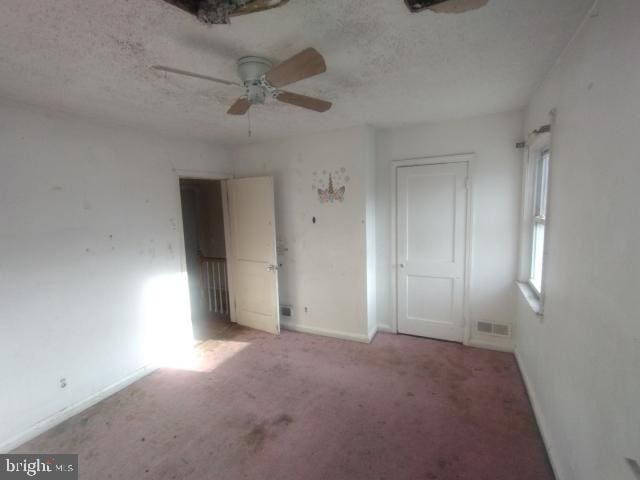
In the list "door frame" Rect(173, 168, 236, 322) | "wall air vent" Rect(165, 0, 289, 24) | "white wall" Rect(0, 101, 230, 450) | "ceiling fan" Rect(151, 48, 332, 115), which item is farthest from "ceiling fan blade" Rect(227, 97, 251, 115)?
"door frame" Rect(173, 168, 236, 322)

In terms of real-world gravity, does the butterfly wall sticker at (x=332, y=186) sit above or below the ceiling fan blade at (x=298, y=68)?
below

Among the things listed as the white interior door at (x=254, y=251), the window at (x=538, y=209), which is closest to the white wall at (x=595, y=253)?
the window at (x=538, y=209)

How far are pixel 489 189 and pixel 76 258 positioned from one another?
146 inches

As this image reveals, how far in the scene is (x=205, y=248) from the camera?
5.22 m

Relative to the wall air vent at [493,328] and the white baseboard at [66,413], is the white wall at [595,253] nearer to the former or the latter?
the wall air vent at [493,328]

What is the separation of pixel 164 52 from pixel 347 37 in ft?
3.05

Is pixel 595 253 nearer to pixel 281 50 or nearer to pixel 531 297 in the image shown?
pixel 531 297

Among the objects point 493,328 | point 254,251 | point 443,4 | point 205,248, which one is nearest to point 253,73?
point 443,4

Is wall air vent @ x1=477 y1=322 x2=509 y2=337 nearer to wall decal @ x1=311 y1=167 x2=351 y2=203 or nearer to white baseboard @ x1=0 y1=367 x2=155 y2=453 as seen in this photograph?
wall decal @ x1=311 y1=167 x2=351 y2=203

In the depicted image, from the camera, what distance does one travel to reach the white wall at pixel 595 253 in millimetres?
980

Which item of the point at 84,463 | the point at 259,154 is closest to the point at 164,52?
the point at 259,154

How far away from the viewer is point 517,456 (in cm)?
183
